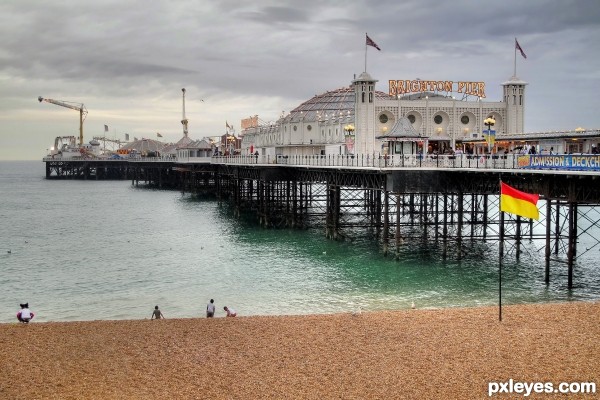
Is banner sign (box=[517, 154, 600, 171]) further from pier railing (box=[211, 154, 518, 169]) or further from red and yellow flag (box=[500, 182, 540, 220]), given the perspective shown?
red and yellow flag (box=[500, 182, 540, 220])

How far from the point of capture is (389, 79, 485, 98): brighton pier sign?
210ft

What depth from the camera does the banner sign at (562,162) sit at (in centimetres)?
3058

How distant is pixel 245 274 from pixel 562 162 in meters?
19.3

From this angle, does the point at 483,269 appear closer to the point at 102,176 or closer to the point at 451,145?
the point at 451,145

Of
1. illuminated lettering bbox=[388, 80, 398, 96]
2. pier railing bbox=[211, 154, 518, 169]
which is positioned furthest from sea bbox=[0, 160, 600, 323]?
illuminated lettering bbox=[388, 80, 398, 96]

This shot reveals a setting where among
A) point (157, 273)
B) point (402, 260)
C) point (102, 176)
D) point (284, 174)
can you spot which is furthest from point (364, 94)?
point (102, 176)

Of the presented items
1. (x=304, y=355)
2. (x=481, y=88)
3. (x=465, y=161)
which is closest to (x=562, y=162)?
(x=465, y=161)

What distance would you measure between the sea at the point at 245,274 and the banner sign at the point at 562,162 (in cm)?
644

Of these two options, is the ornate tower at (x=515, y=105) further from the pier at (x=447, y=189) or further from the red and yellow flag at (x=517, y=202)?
the red and yellow flag at (x=517, y=202)

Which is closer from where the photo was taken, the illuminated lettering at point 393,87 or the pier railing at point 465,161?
the pier railing at point 465,161

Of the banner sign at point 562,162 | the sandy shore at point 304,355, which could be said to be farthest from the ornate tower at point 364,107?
the sandy shore at point 304,355

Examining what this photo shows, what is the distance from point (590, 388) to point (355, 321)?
30.5ft

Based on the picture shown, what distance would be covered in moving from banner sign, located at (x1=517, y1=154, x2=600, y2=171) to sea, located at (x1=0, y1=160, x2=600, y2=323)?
6438 mm

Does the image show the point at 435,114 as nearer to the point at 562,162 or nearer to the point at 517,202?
the point at 562,162
